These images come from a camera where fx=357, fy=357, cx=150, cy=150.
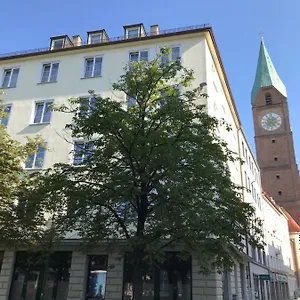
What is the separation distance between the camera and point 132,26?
2723 centimetres

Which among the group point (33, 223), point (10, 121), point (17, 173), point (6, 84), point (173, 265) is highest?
point (6, 84)

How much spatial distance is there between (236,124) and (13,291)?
24.6m

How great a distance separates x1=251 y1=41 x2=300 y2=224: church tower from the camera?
67812 mm

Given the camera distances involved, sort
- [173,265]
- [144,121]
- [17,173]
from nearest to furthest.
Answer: [144,121] < [17,173] < [173,265]

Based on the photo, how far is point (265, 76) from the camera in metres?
81.1

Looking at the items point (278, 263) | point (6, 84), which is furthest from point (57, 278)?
point (278, 263)

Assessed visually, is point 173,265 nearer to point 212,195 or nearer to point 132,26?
point 212,195

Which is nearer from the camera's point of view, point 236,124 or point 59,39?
point 59,39

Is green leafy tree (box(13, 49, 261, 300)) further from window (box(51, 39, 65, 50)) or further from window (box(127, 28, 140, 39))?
window (box(51, 39, 65, 50))

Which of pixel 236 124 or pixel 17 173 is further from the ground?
pixel 236 124

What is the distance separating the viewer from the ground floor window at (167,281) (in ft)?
60.6

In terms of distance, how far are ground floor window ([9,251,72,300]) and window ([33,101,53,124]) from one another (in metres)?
8.87

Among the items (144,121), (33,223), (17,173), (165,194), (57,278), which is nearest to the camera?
(165,194)

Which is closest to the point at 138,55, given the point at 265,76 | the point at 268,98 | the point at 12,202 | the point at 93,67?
the point at 93,67
